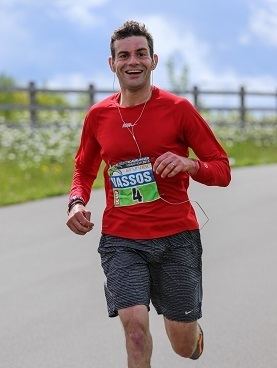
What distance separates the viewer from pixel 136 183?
4.66 meters

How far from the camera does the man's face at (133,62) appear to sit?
4.70 metres

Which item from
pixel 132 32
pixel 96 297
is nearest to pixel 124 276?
pixel 132 32

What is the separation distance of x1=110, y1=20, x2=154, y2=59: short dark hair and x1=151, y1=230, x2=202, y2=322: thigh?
2.93 feet

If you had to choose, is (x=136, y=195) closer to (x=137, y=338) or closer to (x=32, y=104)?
(x=137, y=338)

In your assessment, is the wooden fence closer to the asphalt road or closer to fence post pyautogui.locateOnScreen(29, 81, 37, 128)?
fence post pyautogui.locateOnScreen(29, 81, 37, 128)

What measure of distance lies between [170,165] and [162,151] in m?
0.31

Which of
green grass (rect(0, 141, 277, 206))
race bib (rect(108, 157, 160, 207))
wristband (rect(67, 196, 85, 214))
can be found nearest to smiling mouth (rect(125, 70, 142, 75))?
race bib (rect(108, 157, 160, 207))

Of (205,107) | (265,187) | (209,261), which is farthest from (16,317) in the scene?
(205,107)

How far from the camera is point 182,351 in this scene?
4.98 metres

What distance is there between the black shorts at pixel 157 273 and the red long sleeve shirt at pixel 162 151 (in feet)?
0.18

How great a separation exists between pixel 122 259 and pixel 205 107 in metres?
27.0

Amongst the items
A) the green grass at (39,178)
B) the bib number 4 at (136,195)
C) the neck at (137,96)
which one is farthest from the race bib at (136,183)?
the green grass at (39,178)

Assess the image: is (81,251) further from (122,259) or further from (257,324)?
(122,259)

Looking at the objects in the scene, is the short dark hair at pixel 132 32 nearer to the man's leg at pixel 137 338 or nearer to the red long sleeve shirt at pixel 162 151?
the red long sleeve shirt at pixel 162 151
